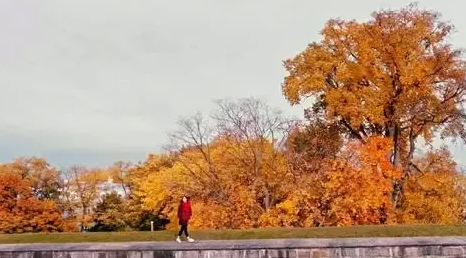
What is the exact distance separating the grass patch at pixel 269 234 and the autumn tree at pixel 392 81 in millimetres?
9265

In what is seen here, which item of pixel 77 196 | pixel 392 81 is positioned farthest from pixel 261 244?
pixel 77 196

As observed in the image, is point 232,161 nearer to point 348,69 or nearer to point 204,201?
point 204,201

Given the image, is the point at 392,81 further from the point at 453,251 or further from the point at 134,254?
the point at 134,254

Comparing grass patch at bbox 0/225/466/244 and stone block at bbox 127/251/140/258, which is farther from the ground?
grass patch at bbox 0/225/466/244

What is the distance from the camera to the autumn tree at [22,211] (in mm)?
37781

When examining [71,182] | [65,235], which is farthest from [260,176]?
[71,182]

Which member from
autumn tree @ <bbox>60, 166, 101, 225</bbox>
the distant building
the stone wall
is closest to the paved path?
the stone wall

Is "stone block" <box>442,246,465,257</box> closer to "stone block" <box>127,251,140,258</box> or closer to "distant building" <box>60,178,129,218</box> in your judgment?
"stone block" <box>127,251,140,258</box>

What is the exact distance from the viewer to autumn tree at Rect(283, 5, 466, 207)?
24.0 m

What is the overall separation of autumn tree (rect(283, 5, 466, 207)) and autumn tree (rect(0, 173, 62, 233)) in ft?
71.3

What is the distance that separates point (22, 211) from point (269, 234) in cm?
2797

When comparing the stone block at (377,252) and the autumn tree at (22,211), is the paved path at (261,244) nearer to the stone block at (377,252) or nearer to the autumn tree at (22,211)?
the stone block at (377,252)

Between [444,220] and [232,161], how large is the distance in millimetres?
10949

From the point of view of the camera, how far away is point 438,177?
25.0 meters
